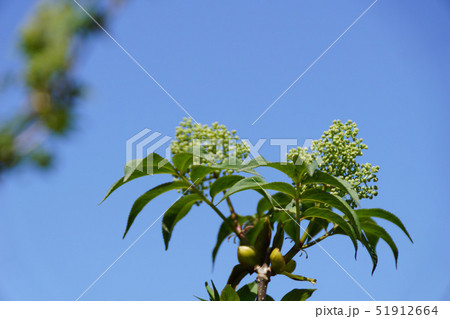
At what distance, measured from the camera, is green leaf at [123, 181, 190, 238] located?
101 centimetres

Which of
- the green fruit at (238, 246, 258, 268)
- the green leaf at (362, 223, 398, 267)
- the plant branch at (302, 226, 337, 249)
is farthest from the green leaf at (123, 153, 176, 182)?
the green leaf at (362, 223, 398, 267)

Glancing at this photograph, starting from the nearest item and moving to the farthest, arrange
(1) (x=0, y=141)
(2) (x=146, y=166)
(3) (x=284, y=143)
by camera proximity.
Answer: (1) (x=0, y=141) < (2) (x=146, y=166) < (3) (x=284, y=143)

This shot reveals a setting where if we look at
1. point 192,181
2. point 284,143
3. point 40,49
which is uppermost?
point 284,143

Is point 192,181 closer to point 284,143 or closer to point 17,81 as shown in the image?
point 284,143

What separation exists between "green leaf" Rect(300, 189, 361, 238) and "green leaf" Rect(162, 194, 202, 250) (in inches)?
8.9

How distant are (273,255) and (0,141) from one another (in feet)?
2.04

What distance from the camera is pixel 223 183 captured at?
98 cm

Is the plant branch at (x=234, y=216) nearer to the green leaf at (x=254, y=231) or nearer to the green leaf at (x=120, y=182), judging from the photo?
the green leaf at (x=254, y=231)

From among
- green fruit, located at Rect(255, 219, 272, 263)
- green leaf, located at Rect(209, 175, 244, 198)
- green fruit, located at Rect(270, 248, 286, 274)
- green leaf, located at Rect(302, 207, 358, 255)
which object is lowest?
green fruit, located at Rect(270, 248, 286, 274)

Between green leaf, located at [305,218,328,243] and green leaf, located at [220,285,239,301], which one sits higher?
green leaf, located at [305,218,328,243]

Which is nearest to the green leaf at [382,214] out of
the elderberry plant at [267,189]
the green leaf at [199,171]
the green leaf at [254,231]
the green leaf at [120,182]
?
the elderberry plant at [267,189]

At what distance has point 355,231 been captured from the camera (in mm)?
956

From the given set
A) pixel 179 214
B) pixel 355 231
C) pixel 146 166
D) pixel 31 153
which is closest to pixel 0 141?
pixel 31 153

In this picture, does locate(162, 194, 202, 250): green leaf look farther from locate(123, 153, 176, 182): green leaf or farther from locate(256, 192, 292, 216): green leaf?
locate(256, 192, 292, 216): green leaf
